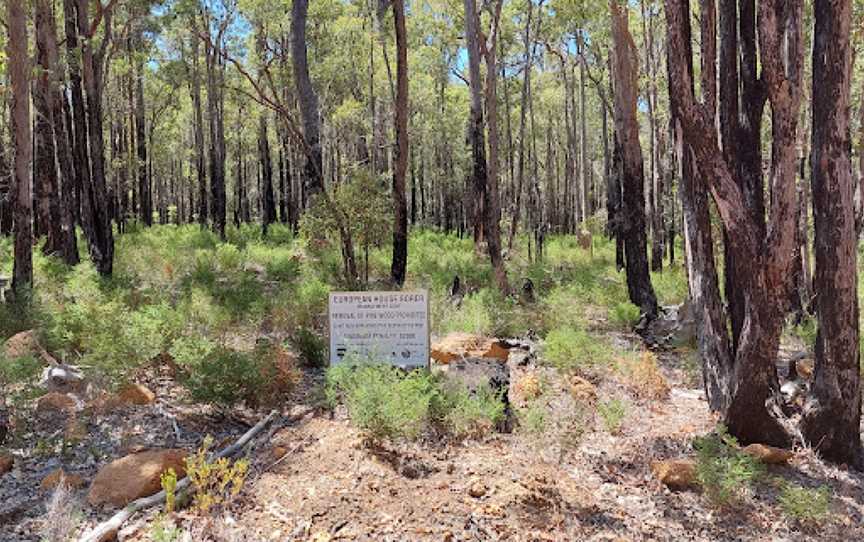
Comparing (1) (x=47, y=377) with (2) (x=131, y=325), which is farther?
(2) (x=131, y=325)

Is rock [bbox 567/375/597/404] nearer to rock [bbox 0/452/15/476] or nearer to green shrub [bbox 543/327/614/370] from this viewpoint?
green shrub [bbox 543/327/614/370]

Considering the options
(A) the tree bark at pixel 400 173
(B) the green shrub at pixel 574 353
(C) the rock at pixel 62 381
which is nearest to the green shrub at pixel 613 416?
(B) the green shrub at pixel 574 353

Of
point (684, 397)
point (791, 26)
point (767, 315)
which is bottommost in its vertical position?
point (684, 397)

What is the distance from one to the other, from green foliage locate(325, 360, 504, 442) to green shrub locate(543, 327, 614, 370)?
1.93 metres

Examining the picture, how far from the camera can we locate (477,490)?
429 centimetres

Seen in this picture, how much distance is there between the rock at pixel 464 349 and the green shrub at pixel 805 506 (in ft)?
10.7

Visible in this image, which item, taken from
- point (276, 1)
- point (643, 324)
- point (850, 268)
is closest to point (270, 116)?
point (276, 1)

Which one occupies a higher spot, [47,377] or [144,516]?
[47,377]

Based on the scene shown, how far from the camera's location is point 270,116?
Answer: 36094mm

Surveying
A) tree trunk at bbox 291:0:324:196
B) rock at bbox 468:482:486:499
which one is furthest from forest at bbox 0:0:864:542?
tree trunk at bbox 291:0:324:196

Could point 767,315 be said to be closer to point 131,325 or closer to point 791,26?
point 791,26

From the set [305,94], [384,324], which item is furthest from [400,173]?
[384,324]

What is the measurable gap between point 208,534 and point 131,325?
3.69 meters

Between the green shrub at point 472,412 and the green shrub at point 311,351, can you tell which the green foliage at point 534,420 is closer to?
the green shrub at point 472,412
